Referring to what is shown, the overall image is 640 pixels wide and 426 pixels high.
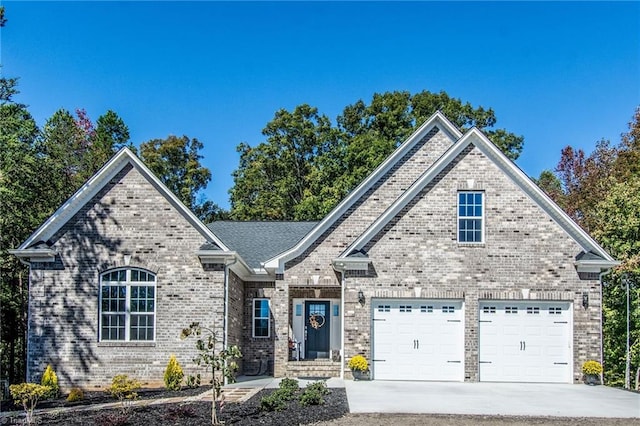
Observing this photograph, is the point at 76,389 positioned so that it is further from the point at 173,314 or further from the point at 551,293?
the point at 551,293

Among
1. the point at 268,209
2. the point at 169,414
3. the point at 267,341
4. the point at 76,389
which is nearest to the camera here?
the point at 169,414

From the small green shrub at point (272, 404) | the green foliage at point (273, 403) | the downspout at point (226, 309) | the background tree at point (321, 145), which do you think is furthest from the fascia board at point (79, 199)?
the background tree at point (321, 145)

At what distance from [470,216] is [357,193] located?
3767mm

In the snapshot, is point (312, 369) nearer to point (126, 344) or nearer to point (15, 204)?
point (126, 344)

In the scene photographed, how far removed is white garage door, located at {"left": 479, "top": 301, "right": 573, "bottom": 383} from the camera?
65.9 feet

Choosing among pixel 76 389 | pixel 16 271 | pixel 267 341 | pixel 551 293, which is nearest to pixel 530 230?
pixel 551 293

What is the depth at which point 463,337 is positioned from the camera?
20.1m

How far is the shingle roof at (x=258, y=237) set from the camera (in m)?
24.0

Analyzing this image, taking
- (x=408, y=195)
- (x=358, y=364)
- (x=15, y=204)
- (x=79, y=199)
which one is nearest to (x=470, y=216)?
(x=408, y=195)

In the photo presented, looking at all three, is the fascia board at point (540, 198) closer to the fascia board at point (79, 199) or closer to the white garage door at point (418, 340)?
the white garage door at point (418, 340)

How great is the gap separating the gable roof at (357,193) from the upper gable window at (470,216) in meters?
3.24

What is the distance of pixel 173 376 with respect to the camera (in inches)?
730

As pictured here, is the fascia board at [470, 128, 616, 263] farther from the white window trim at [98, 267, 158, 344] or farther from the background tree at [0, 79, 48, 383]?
the background tree at [0, 79, 48, 383]

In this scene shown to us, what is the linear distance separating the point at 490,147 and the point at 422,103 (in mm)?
25466
